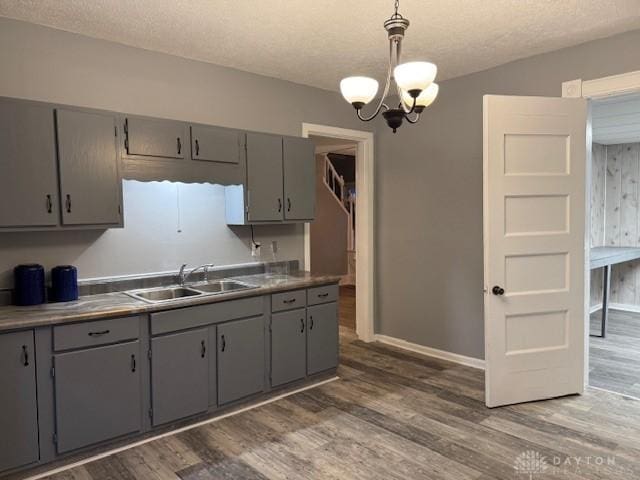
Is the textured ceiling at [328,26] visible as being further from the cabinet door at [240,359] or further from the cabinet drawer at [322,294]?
the cabinet door at [240,359]

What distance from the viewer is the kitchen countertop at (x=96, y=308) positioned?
2336mm

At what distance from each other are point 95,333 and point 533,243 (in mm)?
2896

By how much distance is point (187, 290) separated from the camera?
332 centimetres

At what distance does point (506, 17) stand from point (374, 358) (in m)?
3.03

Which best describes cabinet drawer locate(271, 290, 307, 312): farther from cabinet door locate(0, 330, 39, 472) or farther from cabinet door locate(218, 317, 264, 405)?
cabinet door locate(0, 330, 39, 472)

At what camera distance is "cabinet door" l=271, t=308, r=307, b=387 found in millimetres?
3354

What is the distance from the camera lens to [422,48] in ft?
10.9

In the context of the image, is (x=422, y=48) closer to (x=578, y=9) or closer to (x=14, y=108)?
(x=578, y=9)

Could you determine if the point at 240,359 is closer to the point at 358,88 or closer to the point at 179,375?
the point at 179,375

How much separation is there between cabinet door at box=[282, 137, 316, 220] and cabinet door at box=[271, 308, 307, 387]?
2.84 feet

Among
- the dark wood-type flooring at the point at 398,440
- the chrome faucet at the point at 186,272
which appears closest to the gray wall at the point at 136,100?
the chrome faucet at the point at 186,272

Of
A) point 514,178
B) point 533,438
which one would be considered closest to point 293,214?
point 514,178

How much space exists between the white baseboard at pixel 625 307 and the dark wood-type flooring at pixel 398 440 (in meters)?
3.50

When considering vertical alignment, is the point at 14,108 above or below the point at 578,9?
below
